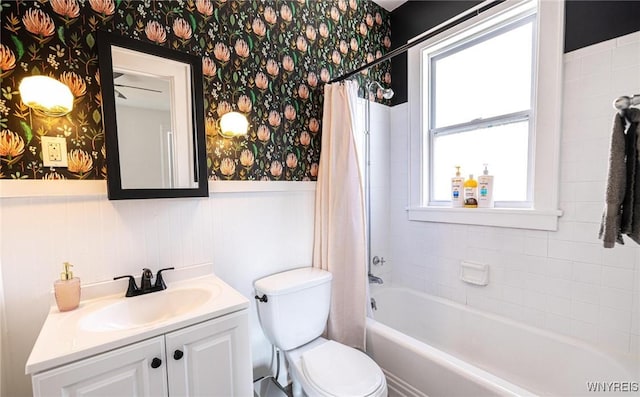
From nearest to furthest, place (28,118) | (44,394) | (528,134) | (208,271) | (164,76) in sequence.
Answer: (44,394) → (28,118) → (164,76) → (208,271) → (528,134)

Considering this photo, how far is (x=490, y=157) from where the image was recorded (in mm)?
1895

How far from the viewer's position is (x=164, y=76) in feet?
4.21

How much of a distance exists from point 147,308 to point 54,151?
0.73m

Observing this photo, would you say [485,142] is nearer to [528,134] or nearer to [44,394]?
[528,134]

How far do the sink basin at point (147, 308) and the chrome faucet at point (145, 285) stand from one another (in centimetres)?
2

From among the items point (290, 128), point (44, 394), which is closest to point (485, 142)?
point (290, 128)

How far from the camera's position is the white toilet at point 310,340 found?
1196 mm

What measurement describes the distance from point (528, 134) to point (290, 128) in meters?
1.52

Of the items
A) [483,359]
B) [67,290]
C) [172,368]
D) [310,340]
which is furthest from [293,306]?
[483,359]

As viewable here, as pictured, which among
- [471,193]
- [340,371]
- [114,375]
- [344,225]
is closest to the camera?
[114,375]

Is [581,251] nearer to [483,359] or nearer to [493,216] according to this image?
[493,216]

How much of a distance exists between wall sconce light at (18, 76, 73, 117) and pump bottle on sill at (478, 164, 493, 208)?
2.26 m

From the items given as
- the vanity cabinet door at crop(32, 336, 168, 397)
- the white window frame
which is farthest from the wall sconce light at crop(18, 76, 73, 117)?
the white window frame

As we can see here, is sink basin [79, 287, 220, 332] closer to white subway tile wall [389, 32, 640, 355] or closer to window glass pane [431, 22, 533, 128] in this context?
white subway tile wall [389, 32, 640, 355]
